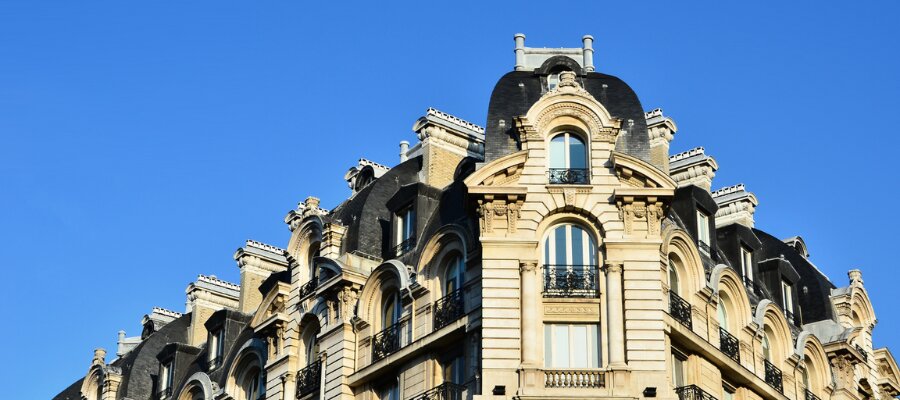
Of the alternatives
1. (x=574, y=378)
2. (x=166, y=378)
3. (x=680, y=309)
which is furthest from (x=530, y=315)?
(x=166, y=378)

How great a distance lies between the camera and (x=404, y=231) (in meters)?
53.1

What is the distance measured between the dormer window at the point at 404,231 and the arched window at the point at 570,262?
19.1 feet

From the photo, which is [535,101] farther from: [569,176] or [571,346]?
[571,346]

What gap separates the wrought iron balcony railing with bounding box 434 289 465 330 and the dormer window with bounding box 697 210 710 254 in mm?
8015

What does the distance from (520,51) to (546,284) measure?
28.5 feet

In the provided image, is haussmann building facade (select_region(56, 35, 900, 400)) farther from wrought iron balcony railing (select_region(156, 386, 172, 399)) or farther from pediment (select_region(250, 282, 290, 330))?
wrought iron balcony railing (select_region(156, 386, 172, 399))

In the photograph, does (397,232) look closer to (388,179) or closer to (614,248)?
(388,179)

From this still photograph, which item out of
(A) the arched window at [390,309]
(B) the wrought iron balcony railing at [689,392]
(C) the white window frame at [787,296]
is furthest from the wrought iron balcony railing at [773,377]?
(A) the arched window at [390,309]

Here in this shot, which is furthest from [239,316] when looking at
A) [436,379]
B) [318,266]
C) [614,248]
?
[614,248]

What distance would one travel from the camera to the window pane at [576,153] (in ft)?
159

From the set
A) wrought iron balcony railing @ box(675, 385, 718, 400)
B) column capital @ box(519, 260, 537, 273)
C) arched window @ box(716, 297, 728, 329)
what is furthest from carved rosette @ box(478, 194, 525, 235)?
A: arched window @ box(716, 297, 728, 329)

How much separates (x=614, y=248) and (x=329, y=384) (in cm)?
971

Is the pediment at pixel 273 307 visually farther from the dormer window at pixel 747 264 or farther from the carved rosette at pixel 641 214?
the dormer window at pixel 747 264

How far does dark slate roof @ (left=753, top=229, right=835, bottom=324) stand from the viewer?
189ft
